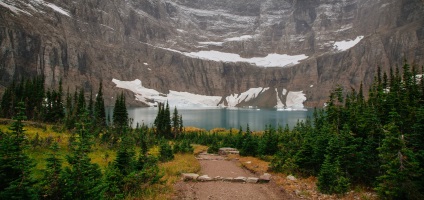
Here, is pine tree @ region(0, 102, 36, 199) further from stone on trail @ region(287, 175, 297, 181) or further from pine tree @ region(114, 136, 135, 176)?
stone on trail @ region(287, 175, 297, 181)

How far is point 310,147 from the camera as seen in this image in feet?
60.5

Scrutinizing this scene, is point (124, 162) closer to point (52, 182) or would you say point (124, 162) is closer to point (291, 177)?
point (52, 182)

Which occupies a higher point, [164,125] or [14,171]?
[14,171]

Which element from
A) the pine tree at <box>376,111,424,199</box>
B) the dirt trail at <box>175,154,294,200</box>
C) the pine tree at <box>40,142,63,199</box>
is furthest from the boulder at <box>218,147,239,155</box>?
the pine tree at <box>40,142,63,199</box>

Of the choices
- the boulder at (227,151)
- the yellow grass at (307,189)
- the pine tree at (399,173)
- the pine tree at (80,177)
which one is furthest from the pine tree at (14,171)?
the boulder at (227,151)

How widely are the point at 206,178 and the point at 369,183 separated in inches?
373

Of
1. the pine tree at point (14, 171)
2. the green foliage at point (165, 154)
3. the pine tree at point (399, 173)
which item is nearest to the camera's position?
the pine tree at point (14, 171)

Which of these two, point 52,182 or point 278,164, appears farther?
point 278,164

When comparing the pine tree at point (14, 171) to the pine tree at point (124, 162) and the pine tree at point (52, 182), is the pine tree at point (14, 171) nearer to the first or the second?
the pine tree at point (52, 182)

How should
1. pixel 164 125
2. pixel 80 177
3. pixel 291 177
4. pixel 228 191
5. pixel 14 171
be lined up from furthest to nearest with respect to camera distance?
pixel 164 125 < pixel 291 177 < pixel 228 191 < pixel 80 177 < pixel 14 171

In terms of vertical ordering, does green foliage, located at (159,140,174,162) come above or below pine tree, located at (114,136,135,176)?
below

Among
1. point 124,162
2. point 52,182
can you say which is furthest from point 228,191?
point 52,182

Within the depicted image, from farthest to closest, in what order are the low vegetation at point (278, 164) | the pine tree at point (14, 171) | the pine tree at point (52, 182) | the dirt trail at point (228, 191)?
1. the dirt trail at point (228, 191)
2. the pine tree at point (52, 182)
3. the low vegetation at point (278, 164)
4. the pine tree at point (14, 171)

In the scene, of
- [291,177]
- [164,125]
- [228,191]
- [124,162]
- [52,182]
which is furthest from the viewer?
[164,125]
